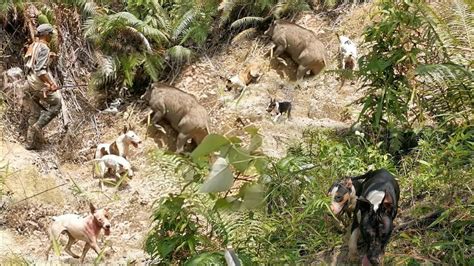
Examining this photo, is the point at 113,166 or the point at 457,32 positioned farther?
the point at 113,166

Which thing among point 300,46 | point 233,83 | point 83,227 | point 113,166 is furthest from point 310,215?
point 300,46

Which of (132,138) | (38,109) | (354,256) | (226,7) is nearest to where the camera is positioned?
(354,256)

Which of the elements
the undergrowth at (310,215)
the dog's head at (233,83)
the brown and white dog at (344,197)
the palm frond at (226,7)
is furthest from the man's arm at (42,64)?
the brown and white dog at (344,197)

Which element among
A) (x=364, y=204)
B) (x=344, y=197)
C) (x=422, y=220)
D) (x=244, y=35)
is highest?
(x=364, y=204)

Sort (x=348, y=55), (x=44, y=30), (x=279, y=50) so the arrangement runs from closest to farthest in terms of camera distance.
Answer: (x=44, y=30) → (x=348, y=55) → (x=279, y=50)

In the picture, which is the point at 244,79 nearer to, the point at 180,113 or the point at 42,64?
the point at 180,113

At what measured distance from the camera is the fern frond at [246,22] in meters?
10.3

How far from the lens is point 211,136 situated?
321cm

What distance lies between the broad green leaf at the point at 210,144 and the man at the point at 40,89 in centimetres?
564

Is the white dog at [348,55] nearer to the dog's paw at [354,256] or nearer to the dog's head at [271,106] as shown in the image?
the dog's head at [271,106]

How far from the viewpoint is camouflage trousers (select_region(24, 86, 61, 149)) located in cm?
862

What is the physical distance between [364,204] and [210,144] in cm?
210

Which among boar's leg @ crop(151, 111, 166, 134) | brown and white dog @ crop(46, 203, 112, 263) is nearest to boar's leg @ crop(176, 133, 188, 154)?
boar's leg @ crop(151, 111, 166, 134)

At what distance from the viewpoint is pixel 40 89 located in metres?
8.52
